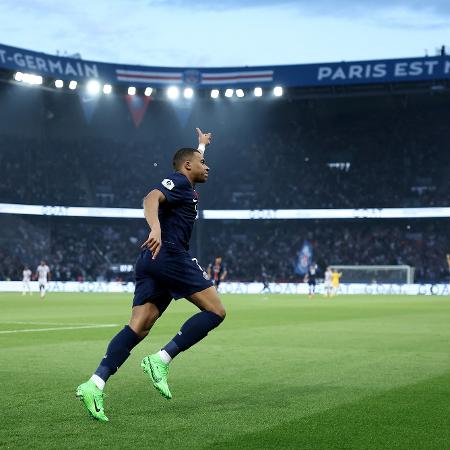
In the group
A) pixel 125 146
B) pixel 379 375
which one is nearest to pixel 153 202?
pixel 379 375

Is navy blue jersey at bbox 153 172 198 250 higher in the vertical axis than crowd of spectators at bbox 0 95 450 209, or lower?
lower

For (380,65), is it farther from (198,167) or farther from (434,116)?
(198,167)

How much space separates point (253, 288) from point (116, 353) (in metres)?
52.3

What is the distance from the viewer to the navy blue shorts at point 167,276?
782 centimetres

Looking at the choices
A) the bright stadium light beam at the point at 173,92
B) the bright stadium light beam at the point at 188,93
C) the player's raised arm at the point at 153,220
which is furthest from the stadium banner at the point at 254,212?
the player's raised arm at the point at 153,220

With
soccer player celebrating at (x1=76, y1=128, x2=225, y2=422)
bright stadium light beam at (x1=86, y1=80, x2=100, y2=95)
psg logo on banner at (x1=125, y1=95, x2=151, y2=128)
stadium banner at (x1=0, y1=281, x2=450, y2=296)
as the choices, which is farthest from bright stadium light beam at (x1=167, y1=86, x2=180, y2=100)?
soccer player celebrating at (x1=76, y1=128, x2=225, y2=422)

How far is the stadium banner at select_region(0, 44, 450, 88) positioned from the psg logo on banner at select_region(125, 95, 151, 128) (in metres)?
2.39

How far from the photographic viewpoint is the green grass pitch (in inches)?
257

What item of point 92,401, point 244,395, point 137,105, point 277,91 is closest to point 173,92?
point 137,105

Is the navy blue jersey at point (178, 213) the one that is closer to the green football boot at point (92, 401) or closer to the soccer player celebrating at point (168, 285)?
the soccer player celebrating at point (168, 285)

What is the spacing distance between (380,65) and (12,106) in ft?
91.2

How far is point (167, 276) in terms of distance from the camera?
25.7ft

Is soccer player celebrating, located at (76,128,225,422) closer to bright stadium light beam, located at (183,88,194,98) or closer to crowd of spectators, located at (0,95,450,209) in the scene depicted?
crowd of spectators, located at (0,95,450,209)

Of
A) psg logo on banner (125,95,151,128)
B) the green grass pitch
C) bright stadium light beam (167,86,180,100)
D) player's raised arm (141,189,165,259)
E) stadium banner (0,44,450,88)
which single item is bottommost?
the green grass pitch
